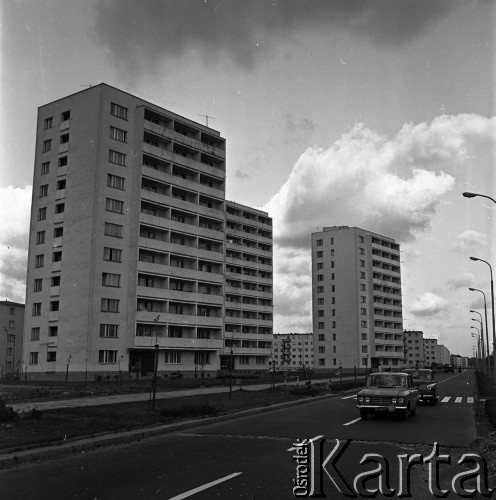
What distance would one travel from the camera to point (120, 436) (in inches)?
492

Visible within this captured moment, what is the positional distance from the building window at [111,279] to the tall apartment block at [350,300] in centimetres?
6127

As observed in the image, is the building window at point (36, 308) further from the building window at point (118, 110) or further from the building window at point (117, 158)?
the building window at point (118, 110)

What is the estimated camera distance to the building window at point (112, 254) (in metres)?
56.5

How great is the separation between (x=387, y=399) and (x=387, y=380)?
1892 mm

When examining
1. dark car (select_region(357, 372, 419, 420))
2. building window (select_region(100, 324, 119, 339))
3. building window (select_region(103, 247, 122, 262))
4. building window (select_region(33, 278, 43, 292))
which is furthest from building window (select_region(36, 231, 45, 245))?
dark car (select_region(357, 372, 419, 420))

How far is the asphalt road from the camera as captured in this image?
308 inches

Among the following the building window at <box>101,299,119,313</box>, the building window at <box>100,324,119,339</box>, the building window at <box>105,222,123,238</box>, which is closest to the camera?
the building window at <box>100,324,119,339</box>

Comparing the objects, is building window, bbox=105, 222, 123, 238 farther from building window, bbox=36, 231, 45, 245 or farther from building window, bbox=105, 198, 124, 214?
building window, bbox=36, 231, 45, 245

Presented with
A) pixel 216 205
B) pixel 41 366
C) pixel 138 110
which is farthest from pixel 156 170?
pixel 41 366

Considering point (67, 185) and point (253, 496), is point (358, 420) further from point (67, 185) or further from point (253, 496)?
point (67, 185)

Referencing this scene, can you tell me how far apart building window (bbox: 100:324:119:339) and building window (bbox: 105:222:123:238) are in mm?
9347

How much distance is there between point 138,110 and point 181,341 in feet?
Result: 87.2

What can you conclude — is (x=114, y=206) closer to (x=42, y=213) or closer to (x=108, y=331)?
(x=42, y=213)

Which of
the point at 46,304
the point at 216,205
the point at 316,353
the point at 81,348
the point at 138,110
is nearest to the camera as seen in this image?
the point at 81,348
